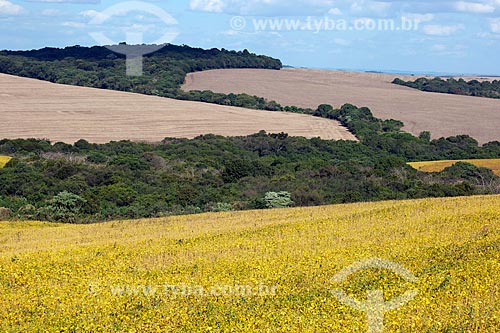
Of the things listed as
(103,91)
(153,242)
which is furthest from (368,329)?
(103,91)

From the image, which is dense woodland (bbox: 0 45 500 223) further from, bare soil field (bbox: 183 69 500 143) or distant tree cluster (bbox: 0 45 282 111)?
distant tree cluster (bbox: 0 45 282 111)

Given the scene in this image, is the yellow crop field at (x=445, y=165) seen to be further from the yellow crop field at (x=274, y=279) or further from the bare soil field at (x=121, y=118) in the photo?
the yellow crop field at (x=274, y=279)

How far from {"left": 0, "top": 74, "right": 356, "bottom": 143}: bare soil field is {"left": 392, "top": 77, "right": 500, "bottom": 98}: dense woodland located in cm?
5044

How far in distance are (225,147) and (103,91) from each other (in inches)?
1714

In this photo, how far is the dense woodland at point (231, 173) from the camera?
47.3m

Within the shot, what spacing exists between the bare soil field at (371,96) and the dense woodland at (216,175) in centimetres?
1219

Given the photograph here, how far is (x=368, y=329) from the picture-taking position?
38.4ft

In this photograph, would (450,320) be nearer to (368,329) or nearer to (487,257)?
(368,329)

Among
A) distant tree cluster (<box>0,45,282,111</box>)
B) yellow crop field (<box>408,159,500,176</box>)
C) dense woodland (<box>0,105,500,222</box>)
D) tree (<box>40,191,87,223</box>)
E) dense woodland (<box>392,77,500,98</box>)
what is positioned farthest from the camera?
dense woodland (<box>392,77,500,98</box>)

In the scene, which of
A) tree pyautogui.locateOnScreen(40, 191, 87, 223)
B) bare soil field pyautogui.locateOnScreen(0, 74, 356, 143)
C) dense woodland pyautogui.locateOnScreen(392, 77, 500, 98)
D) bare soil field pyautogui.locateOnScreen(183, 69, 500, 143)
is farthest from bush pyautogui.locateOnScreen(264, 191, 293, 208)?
dense woodland pyautogui.locateOnScreen(392, 77, 500, 98)

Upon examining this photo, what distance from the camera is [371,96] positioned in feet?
430

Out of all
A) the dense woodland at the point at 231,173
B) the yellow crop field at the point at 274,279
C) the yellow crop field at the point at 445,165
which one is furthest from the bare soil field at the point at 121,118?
the yellow crop field at the point at 274,279

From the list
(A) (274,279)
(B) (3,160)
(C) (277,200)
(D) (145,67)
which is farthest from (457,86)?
(A) (274,279)

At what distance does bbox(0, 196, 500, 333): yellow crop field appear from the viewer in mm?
12586
